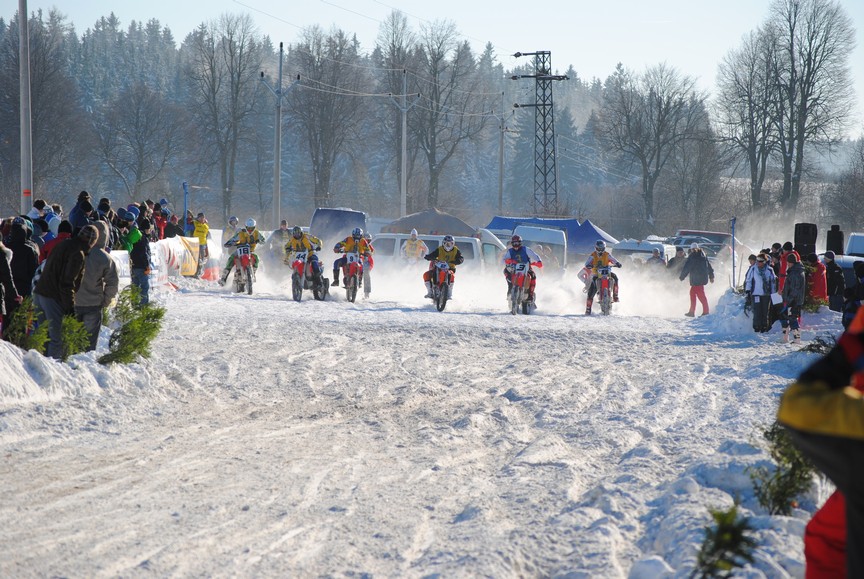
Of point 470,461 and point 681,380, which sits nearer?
point 470,461

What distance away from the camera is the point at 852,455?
2.62 metres

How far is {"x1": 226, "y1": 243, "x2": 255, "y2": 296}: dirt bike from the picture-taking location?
2333 cm

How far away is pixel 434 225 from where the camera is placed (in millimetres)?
35062

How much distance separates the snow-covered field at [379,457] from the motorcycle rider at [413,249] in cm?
1047

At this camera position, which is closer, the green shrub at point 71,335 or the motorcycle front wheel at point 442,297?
the green shrub at point 71,335

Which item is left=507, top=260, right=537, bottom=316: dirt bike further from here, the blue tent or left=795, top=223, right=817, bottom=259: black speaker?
the blue tent

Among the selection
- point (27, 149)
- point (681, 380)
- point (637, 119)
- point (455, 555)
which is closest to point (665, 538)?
point (455, 555)

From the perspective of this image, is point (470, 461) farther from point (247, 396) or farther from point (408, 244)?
point (408, 244)

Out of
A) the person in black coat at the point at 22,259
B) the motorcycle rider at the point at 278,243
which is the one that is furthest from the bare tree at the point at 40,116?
the person in black coat at the point at 22,259

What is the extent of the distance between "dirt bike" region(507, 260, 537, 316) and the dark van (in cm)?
1142

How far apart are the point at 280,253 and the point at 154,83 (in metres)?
97.7

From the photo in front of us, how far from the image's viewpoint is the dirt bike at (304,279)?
71.5 ft

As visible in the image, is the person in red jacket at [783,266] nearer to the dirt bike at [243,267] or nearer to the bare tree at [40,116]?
the dirt bike at [243,267]

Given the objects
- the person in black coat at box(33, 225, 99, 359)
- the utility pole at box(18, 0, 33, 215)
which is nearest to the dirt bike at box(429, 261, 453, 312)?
the utility pole at box(18, 0, 33, 215)
